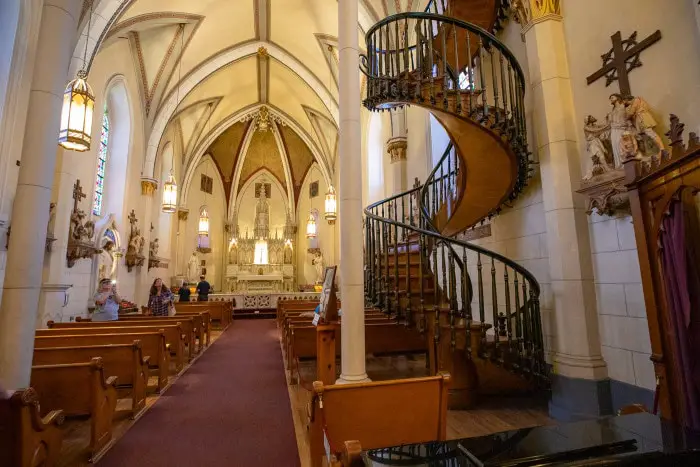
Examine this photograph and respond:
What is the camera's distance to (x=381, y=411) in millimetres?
2037

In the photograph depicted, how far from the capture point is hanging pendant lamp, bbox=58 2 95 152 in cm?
469

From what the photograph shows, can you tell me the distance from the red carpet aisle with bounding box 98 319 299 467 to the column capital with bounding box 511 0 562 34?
5094 millimetres

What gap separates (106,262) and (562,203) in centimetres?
992

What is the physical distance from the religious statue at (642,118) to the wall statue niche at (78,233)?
8818 mm

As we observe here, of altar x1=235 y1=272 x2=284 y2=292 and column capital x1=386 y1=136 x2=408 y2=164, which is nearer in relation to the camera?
column capital x1=386 y1=136 x2=408 y2=164

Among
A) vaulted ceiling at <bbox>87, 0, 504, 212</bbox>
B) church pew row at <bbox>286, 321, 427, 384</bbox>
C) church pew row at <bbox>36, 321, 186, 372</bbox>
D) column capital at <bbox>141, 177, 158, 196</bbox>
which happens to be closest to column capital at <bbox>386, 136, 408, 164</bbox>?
vaulted ceiling at <bbox>87, 0, 504, 212</bbox>

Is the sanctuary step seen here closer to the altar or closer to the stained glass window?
the altar

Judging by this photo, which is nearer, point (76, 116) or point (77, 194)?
point (76, 116)

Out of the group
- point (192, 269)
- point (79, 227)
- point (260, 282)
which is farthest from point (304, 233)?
point (79, 227)

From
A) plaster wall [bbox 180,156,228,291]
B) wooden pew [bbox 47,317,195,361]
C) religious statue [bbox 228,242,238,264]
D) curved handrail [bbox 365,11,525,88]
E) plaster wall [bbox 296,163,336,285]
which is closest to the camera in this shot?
curved handrail [bbox 365,11,525,88]

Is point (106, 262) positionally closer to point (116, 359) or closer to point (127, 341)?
point (127, 341)

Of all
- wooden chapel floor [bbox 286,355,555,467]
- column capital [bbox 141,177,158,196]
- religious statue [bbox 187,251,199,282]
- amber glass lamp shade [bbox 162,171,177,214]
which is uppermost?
column capital [bbox 141,177,158,196]

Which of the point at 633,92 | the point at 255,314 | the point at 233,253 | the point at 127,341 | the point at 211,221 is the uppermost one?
the point at 211,221

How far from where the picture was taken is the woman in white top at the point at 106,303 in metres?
5.43
